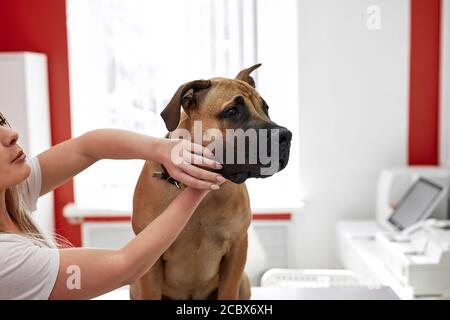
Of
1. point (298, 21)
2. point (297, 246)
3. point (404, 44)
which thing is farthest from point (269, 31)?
point (297, 246)

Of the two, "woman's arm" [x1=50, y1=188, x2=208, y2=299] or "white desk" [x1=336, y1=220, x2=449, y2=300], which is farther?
"white desk" [x1=336, y1=220, x2=449, y2=300]

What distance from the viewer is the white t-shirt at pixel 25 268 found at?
0.50 m

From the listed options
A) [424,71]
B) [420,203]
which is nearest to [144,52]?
[424,71]

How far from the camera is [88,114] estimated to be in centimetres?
58

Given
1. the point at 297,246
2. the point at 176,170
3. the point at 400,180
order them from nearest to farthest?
1. the point at 176,170
2. the point at 297,246
3. the point at 400,180

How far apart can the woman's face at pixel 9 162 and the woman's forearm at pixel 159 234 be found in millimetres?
144

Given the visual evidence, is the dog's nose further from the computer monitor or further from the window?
the computer monitor

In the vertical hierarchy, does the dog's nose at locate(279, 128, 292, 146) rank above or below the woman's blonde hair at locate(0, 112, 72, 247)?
above

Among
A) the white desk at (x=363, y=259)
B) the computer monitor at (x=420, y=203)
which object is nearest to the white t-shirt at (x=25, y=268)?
the white desk at (x=363, y=259)

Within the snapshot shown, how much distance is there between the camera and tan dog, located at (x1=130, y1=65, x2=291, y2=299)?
20.1 inches

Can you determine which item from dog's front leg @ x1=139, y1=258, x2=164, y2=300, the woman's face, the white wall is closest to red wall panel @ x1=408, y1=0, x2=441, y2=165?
the white wall

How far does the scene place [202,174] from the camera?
0.50m

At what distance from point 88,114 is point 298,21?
28 centimetres

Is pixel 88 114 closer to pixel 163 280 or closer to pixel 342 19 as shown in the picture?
pixel 163 280
